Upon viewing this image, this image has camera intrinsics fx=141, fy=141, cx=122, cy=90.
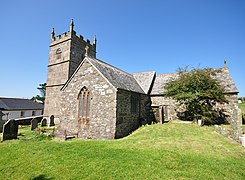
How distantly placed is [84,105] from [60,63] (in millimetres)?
16243

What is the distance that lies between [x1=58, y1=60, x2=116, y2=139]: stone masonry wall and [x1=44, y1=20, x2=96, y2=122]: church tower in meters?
11.4

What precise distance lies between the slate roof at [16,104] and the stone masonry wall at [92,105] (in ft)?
91.1

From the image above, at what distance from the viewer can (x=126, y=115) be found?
43.3 feet

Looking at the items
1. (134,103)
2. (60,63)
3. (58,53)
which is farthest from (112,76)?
(58,53)

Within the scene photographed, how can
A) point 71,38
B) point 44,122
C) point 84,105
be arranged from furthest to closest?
1. point 71,38
2. point 44,122
3. point 84,105

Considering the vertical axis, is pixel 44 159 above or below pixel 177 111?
below

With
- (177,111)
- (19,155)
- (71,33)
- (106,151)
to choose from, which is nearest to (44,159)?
(19,155)

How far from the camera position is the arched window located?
12.8 metres

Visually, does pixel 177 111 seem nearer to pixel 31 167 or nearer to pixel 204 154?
pixel 204 154

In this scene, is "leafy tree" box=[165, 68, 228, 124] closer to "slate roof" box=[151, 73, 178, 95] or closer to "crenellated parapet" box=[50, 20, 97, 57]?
"slate roof" box=[151, 73, 178, 95]

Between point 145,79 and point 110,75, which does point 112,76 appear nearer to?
point 110,75

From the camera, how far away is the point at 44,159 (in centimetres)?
695

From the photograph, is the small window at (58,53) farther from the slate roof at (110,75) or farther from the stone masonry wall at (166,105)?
the stone masonry wall at (166,105)

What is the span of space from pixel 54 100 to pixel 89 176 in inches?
901
